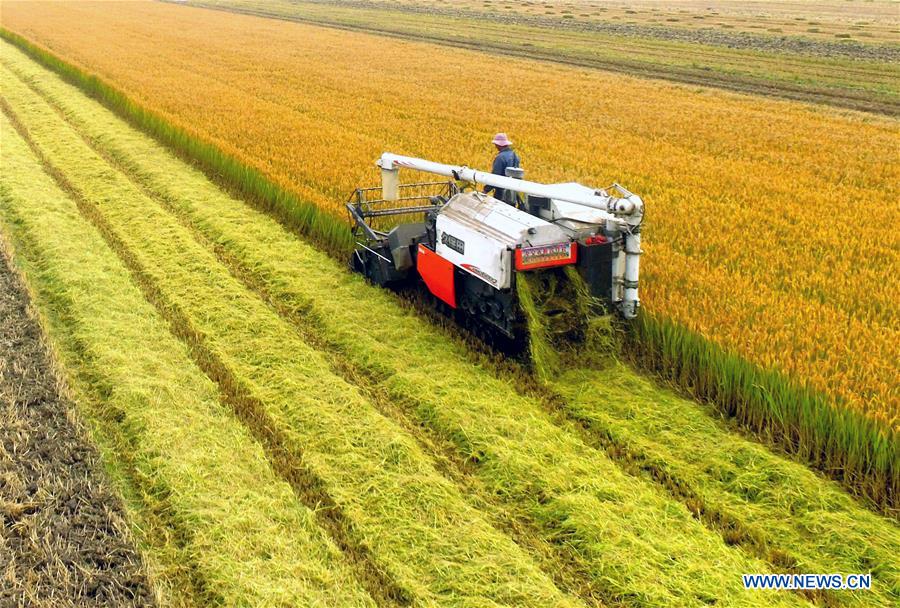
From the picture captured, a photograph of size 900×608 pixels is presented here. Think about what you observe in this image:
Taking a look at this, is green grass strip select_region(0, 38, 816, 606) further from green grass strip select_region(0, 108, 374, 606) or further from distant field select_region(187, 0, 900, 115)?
distant field select_region(187, 0, 900, 115)

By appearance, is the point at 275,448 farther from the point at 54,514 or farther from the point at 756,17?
the point at 756,17

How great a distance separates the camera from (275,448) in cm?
641

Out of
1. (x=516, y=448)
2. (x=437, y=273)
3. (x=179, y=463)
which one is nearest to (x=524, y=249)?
(x=437, y=273)

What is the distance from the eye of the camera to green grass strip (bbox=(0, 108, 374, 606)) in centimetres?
498

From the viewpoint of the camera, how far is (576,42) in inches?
1708

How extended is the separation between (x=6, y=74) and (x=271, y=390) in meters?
26.1

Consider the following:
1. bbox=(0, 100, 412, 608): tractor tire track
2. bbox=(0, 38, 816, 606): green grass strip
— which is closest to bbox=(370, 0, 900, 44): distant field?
bbox=(0, 38, 816, 606): green grass strip

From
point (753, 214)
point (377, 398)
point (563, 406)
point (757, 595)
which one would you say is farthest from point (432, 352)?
point (753, 214)

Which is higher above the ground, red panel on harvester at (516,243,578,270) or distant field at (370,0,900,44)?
distant field at (370,0,900,44)

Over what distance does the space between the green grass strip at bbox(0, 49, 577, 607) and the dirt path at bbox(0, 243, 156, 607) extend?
1330mm

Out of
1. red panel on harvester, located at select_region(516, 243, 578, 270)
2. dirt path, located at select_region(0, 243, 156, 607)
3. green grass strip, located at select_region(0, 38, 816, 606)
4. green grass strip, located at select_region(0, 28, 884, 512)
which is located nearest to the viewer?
dirt path, located at select_region(0, 243, 156, 607)

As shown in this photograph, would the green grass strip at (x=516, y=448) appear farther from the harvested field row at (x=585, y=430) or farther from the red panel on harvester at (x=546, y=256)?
the red panel on harvester at (x=546, y=256)

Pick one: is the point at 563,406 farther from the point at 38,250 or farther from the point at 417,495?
the point at 38,250

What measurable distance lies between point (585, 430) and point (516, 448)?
2.32 feet
